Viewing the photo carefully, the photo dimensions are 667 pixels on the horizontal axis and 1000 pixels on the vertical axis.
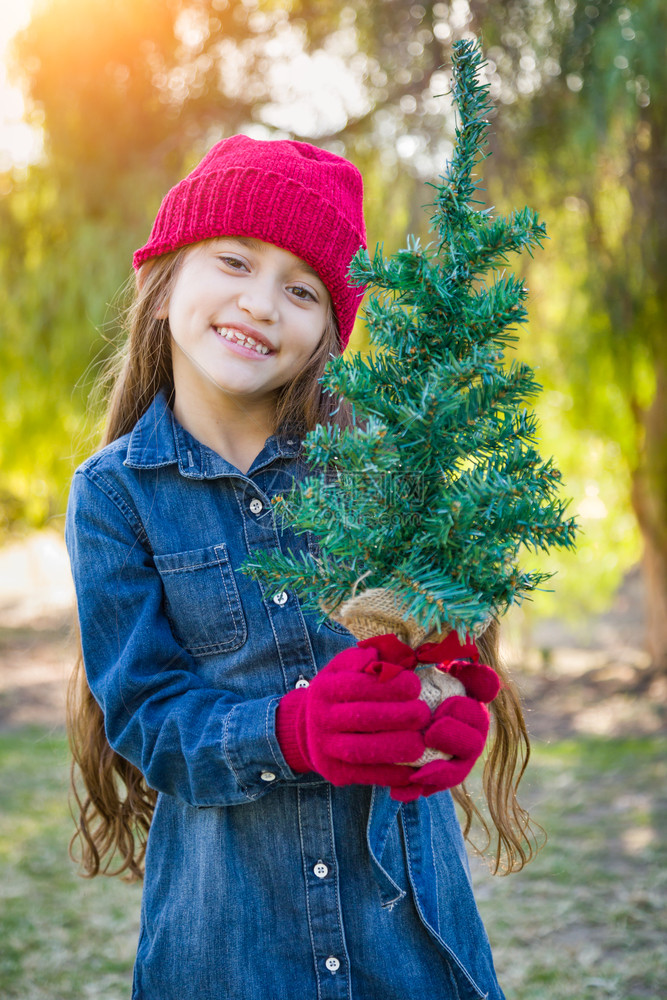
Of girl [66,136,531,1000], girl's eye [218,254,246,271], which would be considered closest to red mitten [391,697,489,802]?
girl [66,136,531,1000]

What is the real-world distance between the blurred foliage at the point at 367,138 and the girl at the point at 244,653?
3.20 meters

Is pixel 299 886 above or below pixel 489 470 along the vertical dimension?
below

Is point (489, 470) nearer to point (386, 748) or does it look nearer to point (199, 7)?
point (386, 748)


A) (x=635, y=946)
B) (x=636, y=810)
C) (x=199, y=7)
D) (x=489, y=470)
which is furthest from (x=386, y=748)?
(x=199, y=7)

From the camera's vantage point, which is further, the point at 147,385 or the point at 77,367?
the point at 77,367

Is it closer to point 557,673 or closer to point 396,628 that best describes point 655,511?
point 557,673

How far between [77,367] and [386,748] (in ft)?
16.5

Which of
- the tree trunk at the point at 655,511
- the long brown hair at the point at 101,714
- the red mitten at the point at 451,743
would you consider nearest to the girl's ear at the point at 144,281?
the long brown hair at the point at 101,714

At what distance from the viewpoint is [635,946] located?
306 centimetres

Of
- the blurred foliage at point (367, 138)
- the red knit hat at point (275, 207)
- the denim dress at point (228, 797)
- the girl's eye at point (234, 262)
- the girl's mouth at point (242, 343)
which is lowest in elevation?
the denim dress at point (228, 797)

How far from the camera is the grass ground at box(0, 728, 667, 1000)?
2912 millimetres

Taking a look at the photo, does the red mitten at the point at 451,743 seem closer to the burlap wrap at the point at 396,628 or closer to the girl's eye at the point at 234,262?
the burlap wrap at the point at 396,628

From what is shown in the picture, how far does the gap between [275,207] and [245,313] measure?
8.2 inches

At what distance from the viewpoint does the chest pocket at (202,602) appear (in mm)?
1539
